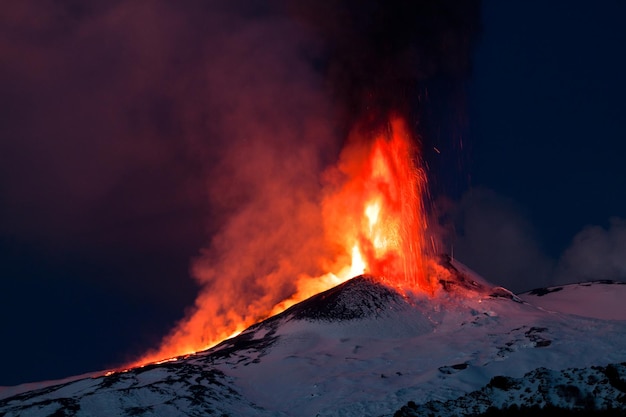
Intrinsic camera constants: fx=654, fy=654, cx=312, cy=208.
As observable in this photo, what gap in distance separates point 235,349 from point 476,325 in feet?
94.9

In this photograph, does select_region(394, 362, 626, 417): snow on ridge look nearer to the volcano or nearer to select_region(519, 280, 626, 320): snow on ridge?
the volcano

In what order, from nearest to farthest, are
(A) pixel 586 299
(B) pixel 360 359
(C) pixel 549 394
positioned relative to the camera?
(C) pixel 549 394 → (B) pixel 360 359 → (A) pixel 586 299

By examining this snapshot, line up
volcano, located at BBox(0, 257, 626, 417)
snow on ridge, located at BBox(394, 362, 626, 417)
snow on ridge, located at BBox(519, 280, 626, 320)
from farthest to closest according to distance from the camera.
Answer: snow on ridge, located at BBox(519, 280, 626, 320)
volcano, located at BBox(0, 257, 626, 417)
snow on ridge, located at BBox(394, 362, 626, 417)

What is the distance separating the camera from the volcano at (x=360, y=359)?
179 feet

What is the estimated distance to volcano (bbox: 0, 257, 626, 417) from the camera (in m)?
54.5

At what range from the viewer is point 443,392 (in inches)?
2104

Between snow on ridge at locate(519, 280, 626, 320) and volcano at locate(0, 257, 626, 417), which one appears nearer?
volcano at locate(0, 257, 626, 417)

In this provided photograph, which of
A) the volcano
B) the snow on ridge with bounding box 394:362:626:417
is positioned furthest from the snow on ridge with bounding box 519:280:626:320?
the snow on ridge with bounding box 394:362:626:417

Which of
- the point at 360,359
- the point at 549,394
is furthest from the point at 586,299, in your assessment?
the point at 549,394

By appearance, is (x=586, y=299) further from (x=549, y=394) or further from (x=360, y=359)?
(x=549, y=394)

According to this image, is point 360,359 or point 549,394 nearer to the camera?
point 549,394

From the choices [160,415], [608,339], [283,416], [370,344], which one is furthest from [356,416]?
[608,339]

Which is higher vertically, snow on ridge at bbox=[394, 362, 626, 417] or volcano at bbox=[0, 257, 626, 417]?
volcano at bbox=[0, 257, 626, 417]

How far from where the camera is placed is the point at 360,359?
69688mm
